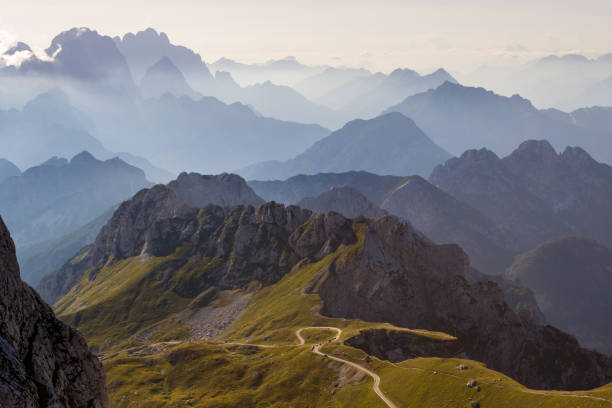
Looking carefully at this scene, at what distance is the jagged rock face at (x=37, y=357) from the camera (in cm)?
4938

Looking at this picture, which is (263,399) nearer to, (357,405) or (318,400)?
(318,400)

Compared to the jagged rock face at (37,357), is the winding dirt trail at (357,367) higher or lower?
lower

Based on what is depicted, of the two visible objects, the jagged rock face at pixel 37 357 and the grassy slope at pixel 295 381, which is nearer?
the jagged rock face at pixel 37 357

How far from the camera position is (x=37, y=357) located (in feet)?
184

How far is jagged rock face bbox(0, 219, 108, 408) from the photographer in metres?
49.4

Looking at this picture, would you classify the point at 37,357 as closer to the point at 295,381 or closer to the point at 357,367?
the point at 295,381

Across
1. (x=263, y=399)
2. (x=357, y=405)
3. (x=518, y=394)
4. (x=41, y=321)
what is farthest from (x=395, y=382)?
(x=41, y=321)

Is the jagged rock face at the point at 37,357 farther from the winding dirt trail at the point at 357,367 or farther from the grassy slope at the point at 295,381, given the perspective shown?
the grassy slope at the point at 295,381

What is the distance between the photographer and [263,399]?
146 m

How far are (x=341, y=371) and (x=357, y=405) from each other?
20.8 m

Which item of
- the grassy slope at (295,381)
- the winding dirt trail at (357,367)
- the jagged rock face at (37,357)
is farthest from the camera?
the winding dirt trail at (357,367)

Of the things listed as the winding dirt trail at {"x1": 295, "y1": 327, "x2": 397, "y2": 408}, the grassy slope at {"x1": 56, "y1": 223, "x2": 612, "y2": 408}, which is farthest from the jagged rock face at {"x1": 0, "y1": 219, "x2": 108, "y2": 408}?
the grassy slope at {"x1": 56, "y1": 223, "x2": 612, "y2": 408}

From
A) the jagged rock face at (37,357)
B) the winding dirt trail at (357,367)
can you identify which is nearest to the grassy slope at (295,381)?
the winding dirt trail at (357,367)

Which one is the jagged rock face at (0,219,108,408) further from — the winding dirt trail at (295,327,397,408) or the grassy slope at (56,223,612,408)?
the grassy slope at (56,223,612,408)
